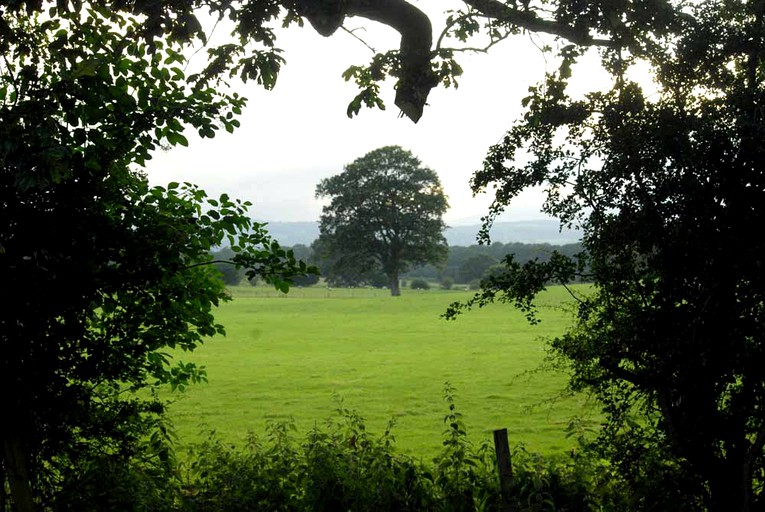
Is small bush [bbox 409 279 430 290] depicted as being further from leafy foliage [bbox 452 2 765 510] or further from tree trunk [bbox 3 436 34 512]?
tree trunk [bbox 3 436 34 512]

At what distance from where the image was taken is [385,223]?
8331 cm

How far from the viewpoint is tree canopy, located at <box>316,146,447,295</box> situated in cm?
8331

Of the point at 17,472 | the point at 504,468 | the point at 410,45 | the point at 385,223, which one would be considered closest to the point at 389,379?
the point at 504,468

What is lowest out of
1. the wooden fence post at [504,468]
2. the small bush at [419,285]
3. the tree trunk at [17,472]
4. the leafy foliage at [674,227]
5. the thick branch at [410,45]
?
the small bush at [419,285]

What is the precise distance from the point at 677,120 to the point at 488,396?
16390mm

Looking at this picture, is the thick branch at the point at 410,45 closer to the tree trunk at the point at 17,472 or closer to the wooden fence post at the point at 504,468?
the wooden fence post at the point at 504,468

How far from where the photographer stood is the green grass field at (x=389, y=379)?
57.8 feet

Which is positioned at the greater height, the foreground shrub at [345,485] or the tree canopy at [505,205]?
the tree canopy at [505,205]

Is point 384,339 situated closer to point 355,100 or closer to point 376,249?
point 355,100

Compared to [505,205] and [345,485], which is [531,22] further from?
[345,485]

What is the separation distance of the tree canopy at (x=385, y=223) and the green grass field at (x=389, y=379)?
3293 cm

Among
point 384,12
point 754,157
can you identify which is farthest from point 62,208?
point 754,157

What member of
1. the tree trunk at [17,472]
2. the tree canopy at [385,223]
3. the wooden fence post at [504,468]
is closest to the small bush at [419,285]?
the tree canopy at [385,223]

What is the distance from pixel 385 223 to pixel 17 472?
77257mm
